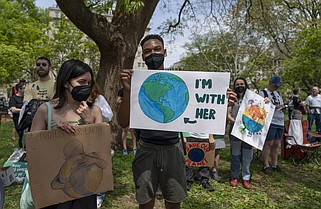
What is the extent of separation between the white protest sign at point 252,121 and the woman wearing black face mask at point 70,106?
2669mm

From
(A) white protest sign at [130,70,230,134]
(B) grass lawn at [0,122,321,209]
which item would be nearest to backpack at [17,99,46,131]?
(B) grass lawn at [0,122,321,209]

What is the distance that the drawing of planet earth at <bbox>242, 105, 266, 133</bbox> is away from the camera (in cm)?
424

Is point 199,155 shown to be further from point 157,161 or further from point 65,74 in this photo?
point 65,74

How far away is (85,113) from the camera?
2.05 meters

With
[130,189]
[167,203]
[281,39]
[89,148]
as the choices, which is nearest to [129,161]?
[130,189]

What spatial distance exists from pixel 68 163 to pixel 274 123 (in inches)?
171

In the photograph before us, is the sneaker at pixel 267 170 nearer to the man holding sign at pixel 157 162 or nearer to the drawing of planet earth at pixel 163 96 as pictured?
the man holding sign at pixel 157 162

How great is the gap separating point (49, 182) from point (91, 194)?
1.02 feet

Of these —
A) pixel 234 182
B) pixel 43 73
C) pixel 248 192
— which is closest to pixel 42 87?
pixel 43 73

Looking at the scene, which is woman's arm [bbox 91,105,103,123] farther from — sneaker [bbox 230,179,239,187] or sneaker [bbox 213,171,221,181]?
sneaker [bbox 213,171,221,181]

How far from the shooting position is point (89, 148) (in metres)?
2.00

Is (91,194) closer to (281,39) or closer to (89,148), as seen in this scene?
(89,148)

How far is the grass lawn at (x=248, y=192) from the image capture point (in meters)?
3.96

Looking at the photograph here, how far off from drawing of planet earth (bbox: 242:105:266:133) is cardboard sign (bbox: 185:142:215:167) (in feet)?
2.35
